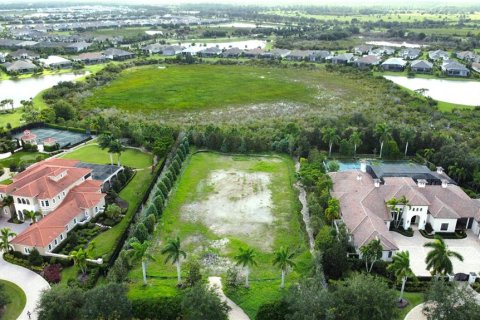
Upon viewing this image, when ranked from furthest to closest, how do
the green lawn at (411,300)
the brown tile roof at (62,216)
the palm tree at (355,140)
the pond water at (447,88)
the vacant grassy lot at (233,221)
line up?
1. the pond water at (447,88)
2. the palm tree at (355,140)
3. the brown tile roof at (62,216)
4. the vacant grassy lot at (233,221)
5. the green lawn at (411,300)

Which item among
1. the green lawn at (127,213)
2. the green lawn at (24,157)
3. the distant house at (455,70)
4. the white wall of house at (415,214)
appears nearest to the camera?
the green lawn at (127,213)

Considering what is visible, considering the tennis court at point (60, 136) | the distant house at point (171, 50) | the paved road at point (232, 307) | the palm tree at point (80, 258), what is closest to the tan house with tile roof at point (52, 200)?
the palm tree at point (80, 258)

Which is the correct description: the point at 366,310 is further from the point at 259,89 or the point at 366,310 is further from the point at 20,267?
the point at 259,89

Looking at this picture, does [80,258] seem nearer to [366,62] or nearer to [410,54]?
[366,62]

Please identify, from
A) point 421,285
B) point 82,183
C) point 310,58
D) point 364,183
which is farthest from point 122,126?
point 310,58

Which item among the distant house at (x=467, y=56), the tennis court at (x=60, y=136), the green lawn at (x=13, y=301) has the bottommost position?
the green lawn at (x=13, y=301)

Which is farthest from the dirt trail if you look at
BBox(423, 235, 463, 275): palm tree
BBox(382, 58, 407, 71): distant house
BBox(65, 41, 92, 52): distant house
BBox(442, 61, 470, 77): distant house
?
BBox(65, 41, 92, 52): distant house

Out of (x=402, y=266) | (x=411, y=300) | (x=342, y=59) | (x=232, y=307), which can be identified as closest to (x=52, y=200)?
(x=232, y=307)

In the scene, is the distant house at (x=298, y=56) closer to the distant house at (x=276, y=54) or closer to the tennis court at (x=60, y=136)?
the distant house at (x=276, y=54)
